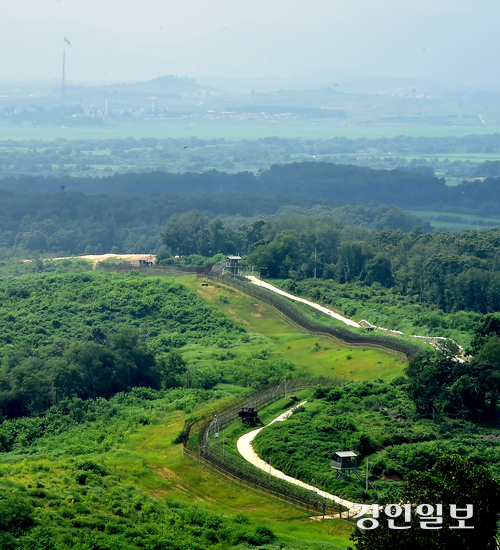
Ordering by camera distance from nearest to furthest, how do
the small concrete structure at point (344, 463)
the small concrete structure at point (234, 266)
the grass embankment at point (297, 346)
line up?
the small concrete structure at point (344, 463)
the grass embankment at point (297, 346)
the small concrete structure at point (234, 266)

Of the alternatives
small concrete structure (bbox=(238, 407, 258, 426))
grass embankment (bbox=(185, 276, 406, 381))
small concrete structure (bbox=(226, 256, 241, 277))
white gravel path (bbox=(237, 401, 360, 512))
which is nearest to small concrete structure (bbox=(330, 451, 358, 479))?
white gravel path (bbox=(237, 401, 360, 512))

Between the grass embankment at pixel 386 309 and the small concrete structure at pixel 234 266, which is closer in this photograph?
the grass embankment at pixel 386 309

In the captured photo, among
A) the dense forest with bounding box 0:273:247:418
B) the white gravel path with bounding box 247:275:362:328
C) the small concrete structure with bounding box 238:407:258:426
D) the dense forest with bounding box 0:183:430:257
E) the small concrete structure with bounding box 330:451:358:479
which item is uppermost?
the small concrete structure with bounding box 330:451:358:479

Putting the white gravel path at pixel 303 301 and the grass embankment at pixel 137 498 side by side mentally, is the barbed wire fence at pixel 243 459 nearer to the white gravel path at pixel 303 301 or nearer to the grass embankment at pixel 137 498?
the grass embankment at pixel 137 498

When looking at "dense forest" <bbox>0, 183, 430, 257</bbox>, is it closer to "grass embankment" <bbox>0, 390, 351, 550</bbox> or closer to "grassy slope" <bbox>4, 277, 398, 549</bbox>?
"grassy slope" <bbox>4, 277, 398, 549</bbox>

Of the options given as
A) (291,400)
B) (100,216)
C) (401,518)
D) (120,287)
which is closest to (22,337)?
(120,287)

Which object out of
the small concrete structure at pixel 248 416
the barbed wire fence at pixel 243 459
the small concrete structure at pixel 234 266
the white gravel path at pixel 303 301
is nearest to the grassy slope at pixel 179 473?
the barbed wire fence at pixel 243 459

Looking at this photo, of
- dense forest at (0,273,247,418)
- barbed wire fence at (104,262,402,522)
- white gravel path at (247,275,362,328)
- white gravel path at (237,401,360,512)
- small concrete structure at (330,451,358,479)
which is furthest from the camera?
white gravel path at (247,275,362,328)
